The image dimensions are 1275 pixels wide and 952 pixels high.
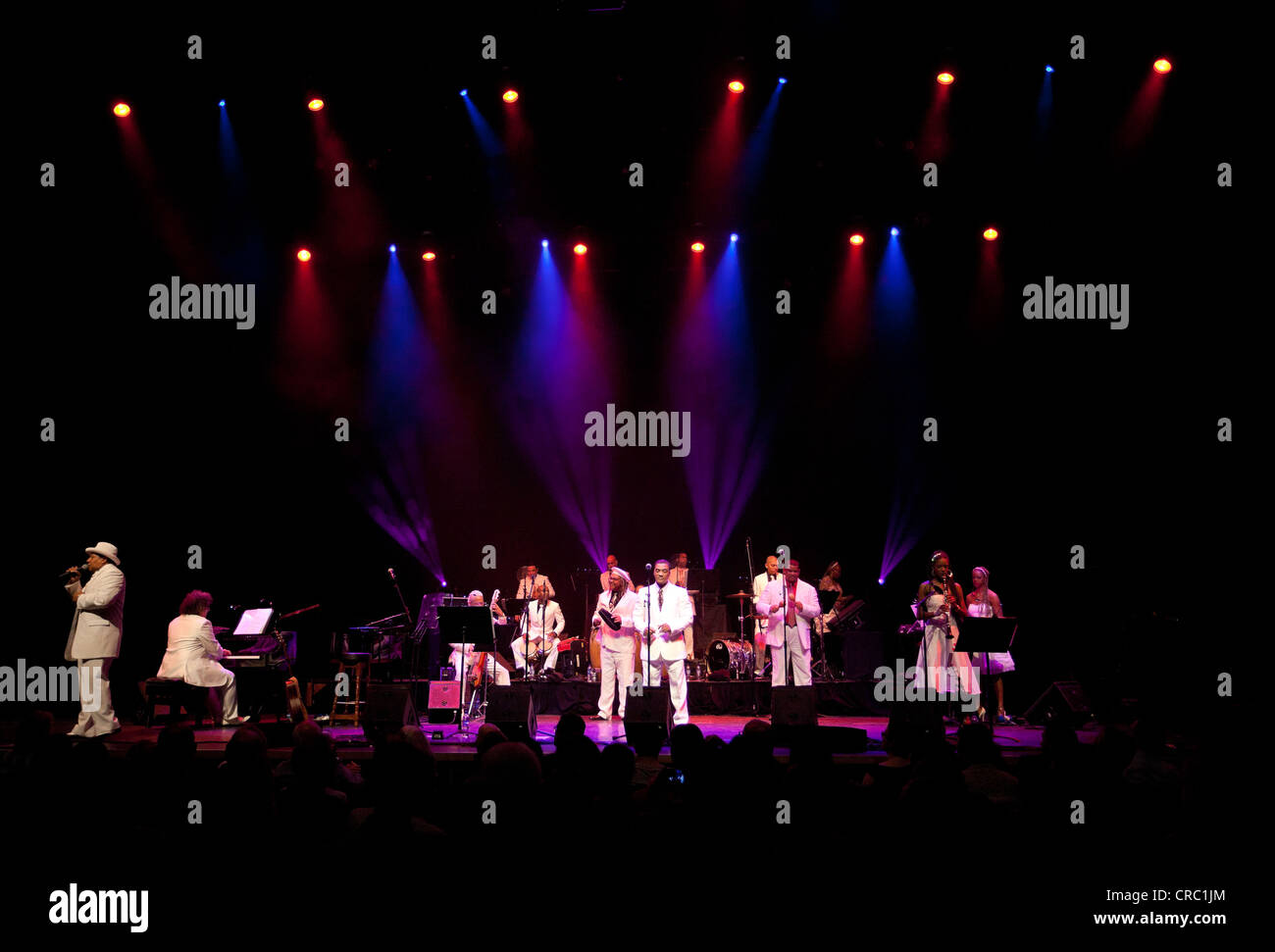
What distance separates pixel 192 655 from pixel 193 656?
0.6 inches

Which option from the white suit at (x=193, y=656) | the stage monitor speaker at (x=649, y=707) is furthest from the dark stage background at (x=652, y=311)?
the stage monitor speaker at (x=649, y=707)

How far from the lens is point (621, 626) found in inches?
461

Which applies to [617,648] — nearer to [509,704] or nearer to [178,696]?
[509,704]

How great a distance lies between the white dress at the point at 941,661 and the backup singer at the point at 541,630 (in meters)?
4.84

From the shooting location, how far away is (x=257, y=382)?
48.5 feet

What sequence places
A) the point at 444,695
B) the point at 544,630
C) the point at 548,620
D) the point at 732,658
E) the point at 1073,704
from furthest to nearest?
the point at 732,658
the point at 548,620
the point at 544,630
the point at 444,695
the point at 1073,704

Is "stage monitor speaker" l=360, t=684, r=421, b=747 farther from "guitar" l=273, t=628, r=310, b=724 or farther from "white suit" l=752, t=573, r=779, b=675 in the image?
"white suit" l=752, t=573, r=779, b=675

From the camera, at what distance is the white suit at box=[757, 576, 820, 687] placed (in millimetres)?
11609

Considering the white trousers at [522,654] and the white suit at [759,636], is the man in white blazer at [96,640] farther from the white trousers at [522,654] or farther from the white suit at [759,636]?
the white suit at [759,636]

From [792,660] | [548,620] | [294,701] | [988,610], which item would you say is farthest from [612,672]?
[988,610]

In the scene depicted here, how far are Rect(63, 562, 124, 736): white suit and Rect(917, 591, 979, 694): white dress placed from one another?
9.00 metres

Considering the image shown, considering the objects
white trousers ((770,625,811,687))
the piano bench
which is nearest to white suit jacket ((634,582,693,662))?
white trousers ((770,625,811,687))
